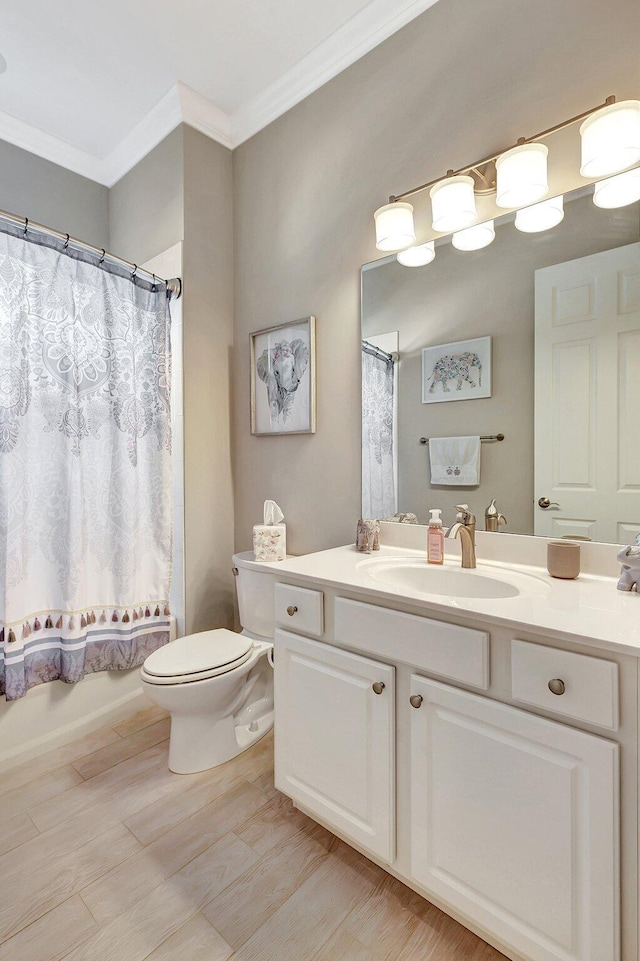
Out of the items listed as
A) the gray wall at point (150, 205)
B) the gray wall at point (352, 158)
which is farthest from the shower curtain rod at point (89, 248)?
the gray wall at point (352, 158)

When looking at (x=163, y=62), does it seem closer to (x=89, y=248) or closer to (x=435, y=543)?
(x=89, y=248)

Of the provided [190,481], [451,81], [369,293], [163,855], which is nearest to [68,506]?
[190,481]

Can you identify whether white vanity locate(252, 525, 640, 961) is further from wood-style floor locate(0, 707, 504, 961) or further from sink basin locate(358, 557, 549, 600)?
wood-style floor locate(0, 707, 504, 961)

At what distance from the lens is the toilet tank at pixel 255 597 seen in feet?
6.31

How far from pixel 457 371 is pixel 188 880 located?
1.72 m

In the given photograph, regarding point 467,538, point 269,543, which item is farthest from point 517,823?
point 269,543

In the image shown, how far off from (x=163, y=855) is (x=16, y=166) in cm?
306

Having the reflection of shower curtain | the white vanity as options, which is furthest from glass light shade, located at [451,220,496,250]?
the white vanity

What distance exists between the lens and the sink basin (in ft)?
4.19

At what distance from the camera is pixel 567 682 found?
89cm

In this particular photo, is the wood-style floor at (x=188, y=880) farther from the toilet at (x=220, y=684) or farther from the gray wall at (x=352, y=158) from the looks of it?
the gray wall at (x=352, y=158)

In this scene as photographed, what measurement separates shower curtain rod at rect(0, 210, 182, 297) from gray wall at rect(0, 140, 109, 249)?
0.43m

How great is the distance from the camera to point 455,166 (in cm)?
158

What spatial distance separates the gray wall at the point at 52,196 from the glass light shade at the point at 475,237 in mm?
2120
